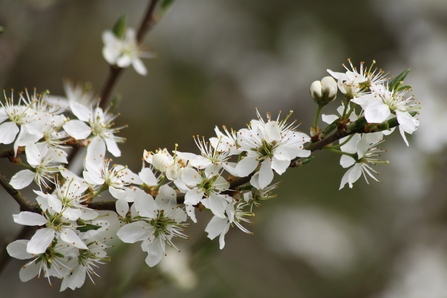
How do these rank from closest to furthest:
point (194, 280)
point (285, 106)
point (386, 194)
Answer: point (194, 280), point (285, 106), point (386, 194)

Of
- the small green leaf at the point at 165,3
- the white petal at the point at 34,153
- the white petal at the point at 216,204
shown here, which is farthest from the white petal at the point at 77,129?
the small green leaf at the point at 165,3

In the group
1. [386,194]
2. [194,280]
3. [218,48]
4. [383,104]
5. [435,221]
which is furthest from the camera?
[218,48]

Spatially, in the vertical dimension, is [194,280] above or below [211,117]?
below

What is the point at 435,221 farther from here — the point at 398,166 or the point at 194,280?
the point at 194,280

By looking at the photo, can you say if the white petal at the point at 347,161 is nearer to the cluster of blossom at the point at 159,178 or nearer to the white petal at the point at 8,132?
the cluster of blossom at the point at 159,178

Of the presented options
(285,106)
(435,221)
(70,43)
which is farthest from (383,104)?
(70,43)

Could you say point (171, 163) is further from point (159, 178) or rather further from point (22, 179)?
point (22, 179)

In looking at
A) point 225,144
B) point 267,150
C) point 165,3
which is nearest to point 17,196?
point 225,144

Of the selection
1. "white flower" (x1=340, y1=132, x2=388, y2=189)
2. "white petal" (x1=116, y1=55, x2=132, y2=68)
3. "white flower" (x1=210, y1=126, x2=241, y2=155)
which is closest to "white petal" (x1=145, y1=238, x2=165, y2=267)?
"white flower" (x1=210, y1=126, x2=241, y2=155)
